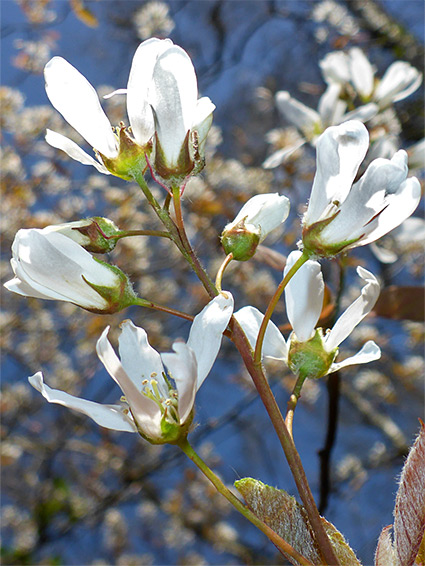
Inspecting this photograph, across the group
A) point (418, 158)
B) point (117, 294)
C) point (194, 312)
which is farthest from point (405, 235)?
point (194, 312)

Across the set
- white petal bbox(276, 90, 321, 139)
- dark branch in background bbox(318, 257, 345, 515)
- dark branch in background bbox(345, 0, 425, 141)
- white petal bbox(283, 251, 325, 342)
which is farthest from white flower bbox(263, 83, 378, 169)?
dark branch in background bbox(345, 0, 425, 141)

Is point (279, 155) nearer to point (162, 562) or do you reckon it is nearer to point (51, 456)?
point (51, 456)

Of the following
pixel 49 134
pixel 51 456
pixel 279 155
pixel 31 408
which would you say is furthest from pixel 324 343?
pixel 31 408

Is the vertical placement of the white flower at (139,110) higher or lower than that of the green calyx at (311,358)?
higher

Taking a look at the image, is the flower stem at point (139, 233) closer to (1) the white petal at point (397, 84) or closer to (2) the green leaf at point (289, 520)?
(2) the green leaf at point (289, 520)

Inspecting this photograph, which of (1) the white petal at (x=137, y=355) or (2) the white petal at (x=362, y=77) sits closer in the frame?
(1) the white petal at (x=137, y=355)

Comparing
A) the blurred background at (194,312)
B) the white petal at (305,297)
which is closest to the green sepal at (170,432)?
the white petal at (305,297)

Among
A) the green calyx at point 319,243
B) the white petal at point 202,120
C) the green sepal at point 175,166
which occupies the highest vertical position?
the white petal at point 202,120

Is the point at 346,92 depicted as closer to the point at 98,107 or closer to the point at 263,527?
the point at 98,107
